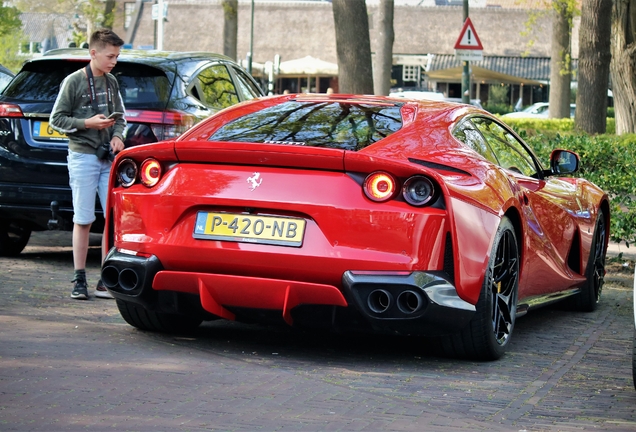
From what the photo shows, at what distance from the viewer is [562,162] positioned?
7633 millimetres

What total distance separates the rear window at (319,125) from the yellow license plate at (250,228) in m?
0.46

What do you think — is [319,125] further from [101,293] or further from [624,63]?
[624,63]

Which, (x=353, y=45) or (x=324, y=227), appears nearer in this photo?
(x=324, y=227)

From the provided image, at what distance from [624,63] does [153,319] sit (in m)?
16.5

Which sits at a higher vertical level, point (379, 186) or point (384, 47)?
point (384, 47)

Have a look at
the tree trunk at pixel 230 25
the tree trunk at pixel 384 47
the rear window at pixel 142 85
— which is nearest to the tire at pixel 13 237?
the rear window at pixel 142 85

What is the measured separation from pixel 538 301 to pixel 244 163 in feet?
7.88

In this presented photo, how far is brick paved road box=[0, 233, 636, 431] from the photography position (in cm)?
463

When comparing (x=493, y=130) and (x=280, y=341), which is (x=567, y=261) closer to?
(x=493, y=130)

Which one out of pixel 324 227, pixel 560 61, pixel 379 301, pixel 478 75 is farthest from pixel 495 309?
pixel 478 75

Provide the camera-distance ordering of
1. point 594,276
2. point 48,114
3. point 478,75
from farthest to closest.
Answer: point 478,75, point 48,114, point 594,276

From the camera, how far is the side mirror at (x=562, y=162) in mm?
7590

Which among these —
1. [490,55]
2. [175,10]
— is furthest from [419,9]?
[175,10]

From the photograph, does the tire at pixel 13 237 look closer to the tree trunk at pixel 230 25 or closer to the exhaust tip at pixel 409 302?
the exhaust tip at pixel 409 302
